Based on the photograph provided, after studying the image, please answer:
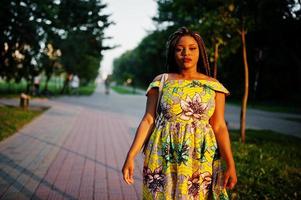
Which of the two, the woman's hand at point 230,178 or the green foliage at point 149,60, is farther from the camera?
the green foliage at point 149,60

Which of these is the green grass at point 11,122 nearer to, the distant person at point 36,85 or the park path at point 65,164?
the park path at point 65,164

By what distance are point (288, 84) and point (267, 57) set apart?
4689 millimetres

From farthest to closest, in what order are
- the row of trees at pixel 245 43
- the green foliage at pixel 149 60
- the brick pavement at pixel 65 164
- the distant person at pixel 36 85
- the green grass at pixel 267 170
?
the green foliage at pixel 149 60, the distant person at pixel 36 85, the row of trees at pixel 245 43, the green grass at pixel 267 170, the brick pavement at pixel 65 164

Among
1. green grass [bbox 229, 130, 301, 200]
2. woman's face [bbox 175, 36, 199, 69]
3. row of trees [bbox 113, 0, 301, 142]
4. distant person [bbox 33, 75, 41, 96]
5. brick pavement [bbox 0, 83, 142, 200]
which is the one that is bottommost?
brick pavement [bbox 0, 83, 142, 200]

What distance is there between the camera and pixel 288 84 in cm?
3525

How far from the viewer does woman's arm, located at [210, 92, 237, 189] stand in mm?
2371

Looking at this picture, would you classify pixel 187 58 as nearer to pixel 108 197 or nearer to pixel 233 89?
pixel 108 197

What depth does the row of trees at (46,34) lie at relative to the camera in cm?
2030

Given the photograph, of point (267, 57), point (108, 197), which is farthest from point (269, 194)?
point (267, 57)

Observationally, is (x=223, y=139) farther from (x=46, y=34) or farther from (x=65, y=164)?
(x=46, y=34)

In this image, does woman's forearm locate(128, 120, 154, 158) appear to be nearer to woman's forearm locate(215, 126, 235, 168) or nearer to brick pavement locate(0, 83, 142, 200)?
woman's forearm locate(215, 126, 235, 168)

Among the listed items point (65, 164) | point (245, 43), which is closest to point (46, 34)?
point (245, 43)

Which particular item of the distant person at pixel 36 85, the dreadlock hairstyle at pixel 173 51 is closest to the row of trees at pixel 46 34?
the distant person at pixel 36 85

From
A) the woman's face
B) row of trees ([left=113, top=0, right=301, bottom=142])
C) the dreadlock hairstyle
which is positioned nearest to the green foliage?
row of trees ([left=113, top=0, right=301, bottom=142])
